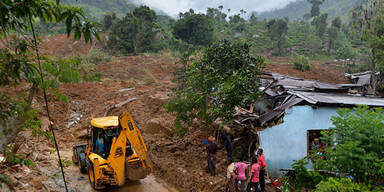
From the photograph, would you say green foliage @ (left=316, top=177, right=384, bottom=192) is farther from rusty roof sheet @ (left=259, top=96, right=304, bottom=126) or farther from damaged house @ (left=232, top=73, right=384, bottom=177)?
rusty roof sheet @ (left=259, top=96, right=304, bottom=126)

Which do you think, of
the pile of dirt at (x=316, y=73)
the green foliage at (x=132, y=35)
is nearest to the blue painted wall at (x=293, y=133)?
the pile of dirt at (x=316, y=73)

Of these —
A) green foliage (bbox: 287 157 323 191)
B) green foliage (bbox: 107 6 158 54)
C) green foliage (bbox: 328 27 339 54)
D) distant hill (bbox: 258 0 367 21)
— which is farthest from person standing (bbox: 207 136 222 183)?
distant hill (bbox: 258 0 367 21)

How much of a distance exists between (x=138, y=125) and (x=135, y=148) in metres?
8.30

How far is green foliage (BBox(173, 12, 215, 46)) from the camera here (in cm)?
3891

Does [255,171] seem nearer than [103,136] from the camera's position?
Yes

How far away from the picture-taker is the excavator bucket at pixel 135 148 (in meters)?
7.15

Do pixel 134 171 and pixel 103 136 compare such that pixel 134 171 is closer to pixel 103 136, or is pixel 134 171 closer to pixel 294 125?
pixel 103 136

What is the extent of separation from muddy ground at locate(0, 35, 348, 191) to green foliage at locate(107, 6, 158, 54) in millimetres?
3990

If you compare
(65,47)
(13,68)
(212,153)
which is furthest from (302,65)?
Result: (13,68)

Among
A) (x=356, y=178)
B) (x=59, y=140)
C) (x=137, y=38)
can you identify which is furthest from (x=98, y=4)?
(x=356, y=178)

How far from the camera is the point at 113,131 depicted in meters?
8.27

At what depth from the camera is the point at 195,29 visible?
39.5 m

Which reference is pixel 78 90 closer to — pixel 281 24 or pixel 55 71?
pixel 55 71

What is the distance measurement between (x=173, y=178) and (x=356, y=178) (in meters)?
5.95
